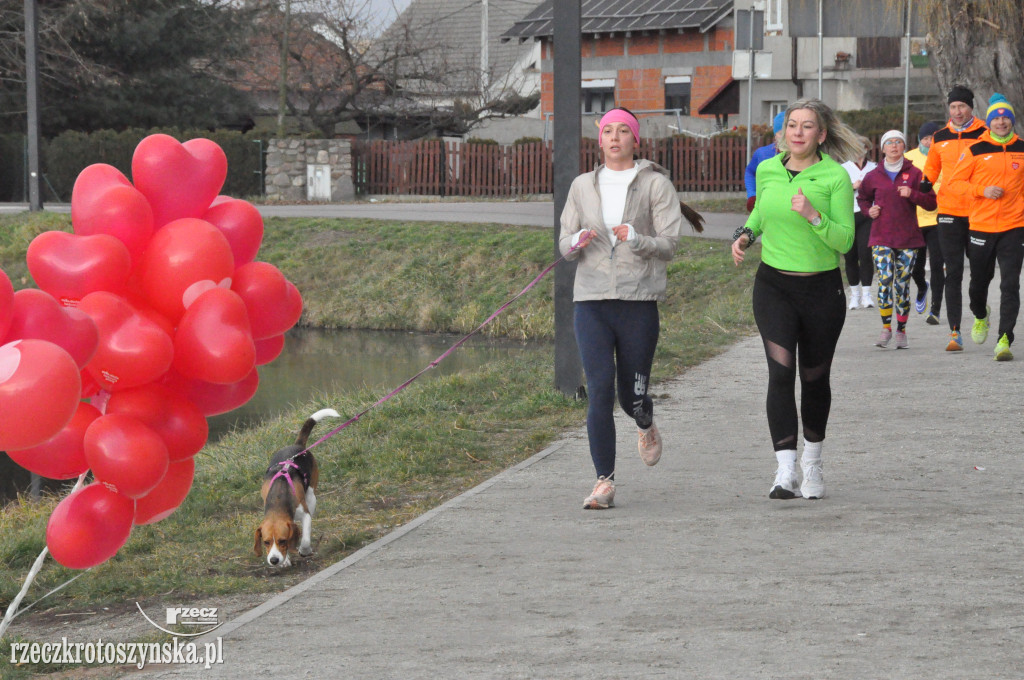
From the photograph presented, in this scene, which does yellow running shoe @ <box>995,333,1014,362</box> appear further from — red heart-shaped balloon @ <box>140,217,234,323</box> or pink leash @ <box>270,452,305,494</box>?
red heart-shaped balloon @ <box>140,217,234,323</box>

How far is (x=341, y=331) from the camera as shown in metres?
21.8

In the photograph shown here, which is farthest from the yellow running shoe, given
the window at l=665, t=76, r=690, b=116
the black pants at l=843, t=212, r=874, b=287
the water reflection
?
the window at l=665, t=76, r=690, b=116

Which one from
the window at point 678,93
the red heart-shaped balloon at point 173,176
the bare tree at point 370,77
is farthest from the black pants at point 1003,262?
the window at point 678,93

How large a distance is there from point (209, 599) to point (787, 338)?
3087 mm

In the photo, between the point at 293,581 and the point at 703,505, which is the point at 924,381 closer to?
the point at 703,505

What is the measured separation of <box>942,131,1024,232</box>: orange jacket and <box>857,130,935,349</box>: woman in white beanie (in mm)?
1008

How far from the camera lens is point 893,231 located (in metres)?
11.9

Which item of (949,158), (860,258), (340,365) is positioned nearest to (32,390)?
(949,158)

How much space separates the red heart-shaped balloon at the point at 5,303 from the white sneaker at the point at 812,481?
13.9 feet

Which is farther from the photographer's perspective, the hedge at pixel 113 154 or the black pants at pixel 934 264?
the hedge at pixel 113 154

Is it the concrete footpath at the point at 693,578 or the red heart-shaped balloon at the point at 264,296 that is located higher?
the red heart-shaped balloon at the point at 264,296

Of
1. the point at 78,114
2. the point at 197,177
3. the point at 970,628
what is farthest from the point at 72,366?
the point at 78,114

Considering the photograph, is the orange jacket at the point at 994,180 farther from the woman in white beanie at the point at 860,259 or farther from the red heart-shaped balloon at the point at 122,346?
the red heart-shaped balloon at the point at 122,346

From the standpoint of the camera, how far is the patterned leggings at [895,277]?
39.1 ft
